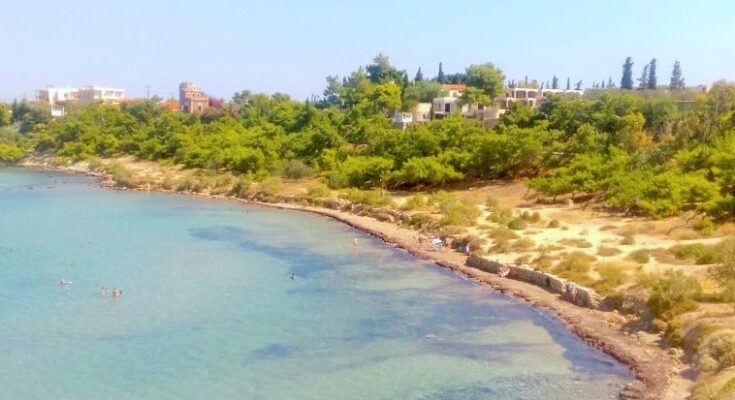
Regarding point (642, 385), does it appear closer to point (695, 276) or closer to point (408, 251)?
point (695, 276)

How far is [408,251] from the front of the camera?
40406 millimetres

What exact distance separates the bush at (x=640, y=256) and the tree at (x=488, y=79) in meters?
53.4

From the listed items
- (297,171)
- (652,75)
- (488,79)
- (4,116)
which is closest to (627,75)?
(652,75)

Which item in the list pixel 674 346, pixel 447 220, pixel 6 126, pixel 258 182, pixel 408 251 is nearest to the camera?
pixel 674 346

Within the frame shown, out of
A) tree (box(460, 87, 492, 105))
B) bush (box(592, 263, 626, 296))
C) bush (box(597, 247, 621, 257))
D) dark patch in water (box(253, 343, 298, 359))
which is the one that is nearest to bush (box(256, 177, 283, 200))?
tree (box(460, 87, 492, 105))

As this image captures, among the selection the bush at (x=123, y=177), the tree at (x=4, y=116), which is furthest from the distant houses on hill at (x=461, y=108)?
the tree at (x=4, y=116)

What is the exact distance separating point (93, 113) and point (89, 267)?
71007mm

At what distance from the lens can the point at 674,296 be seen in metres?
24.8

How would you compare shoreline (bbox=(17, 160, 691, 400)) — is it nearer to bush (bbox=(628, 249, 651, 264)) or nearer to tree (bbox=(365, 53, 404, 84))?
bush (bbox=(628, 249, 651, 264))

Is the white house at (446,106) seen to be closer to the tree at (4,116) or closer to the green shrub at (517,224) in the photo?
the green shrub at (517,224)

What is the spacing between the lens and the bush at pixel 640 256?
31406 millimetres

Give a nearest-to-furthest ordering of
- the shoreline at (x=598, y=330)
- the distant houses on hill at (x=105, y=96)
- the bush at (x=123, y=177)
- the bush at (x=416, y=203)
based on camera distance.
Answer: the shoreline at (x=598, y=330) → the bush at (x=416, y=203) → the bush at (x=123, y=177) → the distant houses on hill at (x=105, y=96)

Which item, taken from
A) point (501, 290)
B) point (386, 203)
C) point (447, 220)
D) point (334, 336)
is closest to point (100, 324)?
point (334, 336)

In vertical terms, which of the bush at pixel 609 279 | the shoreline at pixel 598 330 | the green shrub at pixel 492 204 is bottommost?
the shoreline at pixel 598 330
